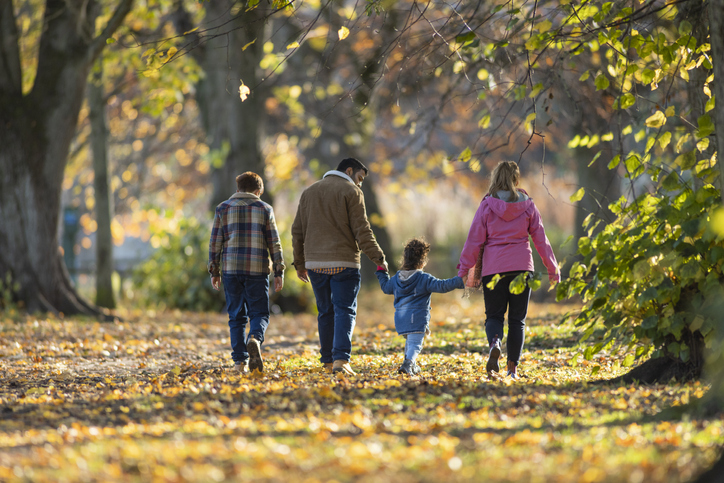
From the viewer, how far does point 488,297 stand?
18.9 feet

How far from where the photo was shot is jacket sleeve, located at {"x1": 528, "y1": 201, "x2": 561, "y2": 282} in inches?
220

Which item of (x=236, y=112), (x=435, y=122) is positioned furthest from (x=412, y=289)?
(x=236, y=112)

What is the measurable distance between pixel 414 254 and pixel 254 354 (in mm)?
1519

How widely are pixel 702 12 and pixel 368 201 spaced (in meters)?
13.8

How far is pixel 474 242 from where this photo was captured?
18.8 ft

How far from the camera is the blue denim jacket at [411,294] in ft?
18.9

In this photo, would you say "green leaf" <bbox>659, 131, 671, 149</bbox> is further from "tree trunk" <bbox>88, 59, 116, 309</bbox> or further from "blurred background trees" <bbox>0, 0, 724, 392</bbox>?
"tree trunk" <bbox>88, 59, 116, 309</bbox>

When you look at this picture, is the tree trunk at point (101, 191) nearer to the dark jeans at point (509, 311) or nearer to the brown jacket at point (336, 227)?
the brown jacket at point (336, 227)

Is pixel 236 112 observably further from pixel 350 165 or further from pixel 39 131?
pixel 350 165

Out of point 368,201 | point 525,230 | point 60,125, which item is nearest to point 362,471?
point 525,230

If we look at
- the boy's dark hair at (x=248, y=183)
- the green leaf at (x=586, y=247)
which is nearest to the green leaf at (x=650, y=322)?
the green leaf at (x=586, y=247)

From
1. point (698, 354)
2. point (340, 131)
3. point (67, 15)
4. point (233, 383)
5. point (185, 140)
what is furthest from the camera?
point (185, 140)

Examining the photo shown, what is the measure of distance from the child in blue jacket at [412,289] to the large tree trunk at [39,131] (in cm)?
650

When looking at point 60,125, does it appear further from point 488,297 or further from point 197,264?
point 488,297
